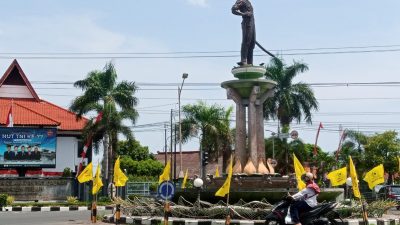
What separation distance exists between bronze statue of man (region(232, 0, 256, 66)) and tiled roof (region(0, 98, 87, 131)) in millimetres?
21379

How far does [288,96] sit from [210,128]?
6373 mm

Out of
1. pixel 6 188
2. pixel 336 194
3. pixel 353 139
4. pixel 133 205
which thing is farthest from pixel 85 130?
pixel 353 139

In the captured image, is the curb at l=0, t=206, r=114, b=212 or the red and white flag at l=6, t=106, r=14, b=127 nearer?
the curb at l=0, t=206, r=114, b=212

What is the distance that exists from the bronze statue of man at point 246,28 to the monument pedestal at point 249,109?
71 cm

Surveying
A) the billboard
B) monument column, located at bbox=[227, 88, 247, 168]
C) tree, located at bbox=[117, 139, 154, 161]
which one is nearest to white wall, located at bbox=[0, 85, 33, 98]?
the billboard

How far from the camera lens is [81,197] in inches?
1430

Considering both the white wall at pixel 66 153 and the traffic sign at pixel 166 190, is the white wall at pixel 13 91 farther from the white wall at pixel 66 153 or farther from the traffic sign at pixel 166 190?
the traffic sign at pixel 166 190

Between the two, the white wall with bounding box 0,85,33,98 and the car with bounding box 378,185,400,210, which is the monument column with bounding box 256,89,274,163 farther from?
the white wall with bounding box 0,85,33,98

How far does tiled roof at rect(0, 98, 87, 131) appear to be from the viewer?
41.9 metres

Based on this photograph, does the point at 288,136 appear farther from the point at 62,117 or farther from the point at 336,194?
the point at 336,194

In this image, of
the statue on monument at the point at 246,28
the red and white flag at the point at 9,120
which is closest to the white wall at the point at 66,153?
the red and white flag at the point at 9,120

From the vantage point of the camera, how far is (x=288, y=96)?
41.3m

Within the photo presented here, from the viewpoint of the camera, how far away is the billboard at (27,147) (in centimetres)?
3819

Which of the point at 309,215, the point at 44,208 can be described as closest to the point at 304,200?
the point at 309,215
